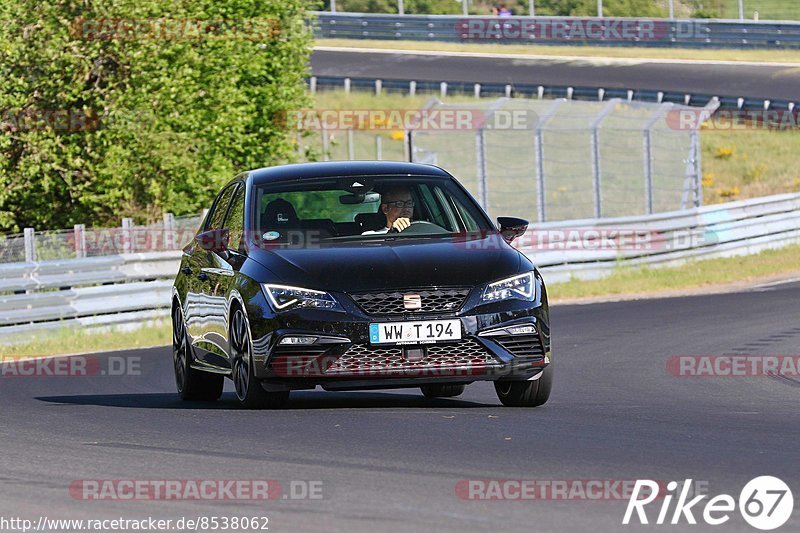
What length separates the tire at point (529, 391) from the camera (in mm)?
10234

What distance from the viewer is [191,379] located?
38.7 feet

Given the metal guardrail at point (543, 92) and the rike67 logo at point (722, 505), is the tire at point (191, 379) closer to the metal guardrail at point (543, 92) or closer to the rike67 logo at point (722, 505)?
the rike67 logo at point (722, 505)

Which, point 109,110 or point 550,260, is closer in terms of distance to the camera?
point 550,260

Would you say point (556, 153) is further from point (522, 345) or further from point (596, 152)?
point (522, 345)

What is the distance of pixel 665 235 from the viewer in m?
26.9

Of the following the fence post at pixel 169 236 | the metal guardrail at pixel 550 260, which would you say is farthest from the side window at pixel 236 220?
the fence post at pixel 169 236

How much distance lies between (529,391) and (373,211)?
156 centimetres

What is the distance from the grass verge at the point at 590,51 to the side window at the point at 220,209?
4211cm

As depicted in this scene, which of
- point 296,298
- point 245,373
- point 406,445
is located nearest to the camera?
point 406,445

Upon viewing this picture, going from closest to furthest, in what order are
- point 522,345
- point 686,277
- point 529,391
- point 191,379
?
1. point 522,345
2. point 529,391
3. point 191,379
4. point 686,277

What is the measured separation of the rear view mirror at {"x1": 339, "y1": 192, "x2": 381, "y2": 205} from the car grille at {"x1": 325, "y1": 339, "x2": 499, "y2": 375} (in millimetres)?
1499

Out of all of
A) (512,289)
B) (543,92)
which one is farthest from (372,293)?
(543,92)

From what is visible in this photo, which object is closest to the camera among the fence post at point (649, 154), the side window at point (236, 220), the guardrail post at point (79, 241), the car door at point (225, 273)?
the car door at point (225, 273)

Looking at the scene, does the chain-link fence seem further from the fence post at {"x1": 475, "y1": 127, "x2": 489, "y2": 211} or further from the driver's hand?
the driver's hand
